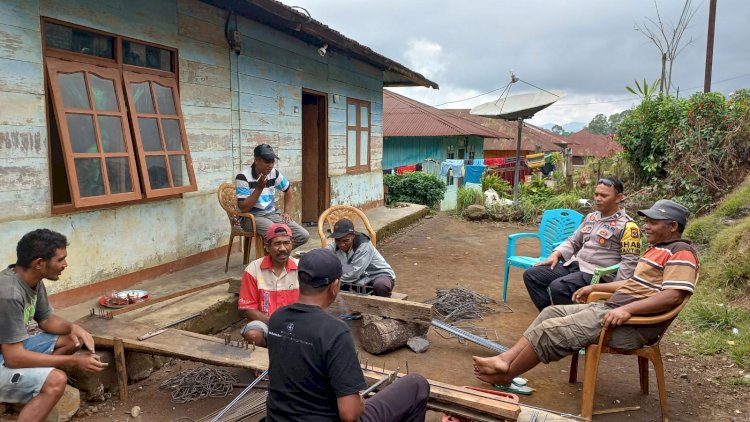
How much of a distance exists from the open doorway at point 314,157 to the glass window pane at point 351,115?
0.93m

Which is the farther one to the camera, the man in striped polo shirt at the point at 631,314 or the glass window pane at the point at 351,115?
the glass window pane at the point at 351,115

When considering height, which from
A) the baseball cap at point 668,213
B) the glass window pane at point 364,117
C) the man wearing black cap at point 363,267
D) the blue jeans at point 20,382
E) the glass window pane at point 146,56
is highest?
the glass window pane at point 146,56

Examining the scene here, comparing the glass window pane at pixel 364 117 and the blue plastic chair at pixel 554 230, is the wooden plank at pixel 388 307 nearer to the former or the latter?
the blue plastic chair at pixel 554 230

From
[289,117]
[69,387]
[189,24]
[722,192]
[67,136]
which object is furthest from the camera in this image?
[722,192]

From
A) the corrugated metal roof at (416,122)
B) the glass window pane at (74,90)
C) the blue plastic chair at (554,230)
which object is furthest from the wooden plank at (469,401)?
the corrugated metal roof at (416,122)

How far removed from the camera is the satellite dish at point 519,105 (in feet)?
36.9

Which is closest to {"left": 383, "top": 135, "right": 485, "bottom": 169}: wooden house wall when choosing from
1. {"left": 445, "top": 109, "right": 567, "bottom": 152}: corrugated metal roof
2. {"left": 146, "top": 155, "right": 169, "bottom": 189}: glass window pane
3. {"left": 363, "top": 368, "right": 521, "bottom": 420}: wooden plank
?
{"left": 445, "top": 109, "right": 567, "bottom": 152}: corrugated metal roof

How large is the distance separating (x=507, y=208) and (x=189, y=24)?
8.61 meters

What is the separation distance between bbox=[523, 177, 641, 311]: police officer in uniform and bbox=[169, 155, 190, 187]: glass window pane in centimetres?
377

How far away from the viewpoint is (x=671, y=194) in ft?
33.9

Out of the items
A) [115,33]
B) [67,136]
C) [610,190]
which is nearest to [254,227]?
[67,136]

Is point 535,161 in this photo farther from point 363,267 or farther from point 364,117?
point 363,267

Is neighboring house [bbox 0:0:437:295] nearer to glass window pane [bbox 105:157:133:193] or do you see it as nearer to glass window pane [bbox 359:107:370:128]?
glass window pane [bbox 105:157:133:193]

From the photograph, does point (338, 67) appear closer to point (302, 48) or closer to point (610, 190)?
point (302, 48)
